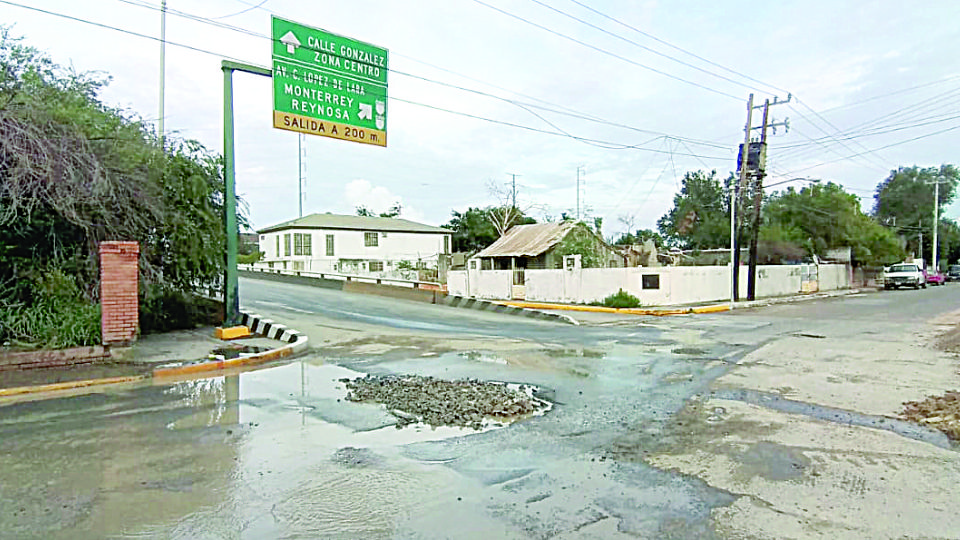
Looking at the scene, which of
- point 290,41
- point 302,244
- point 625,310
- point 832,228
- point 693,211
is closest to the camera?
point 290,41

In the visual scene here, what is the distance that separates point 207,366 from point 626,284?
20.4 metres

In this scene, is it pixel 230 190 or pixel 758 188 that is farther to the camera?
pixel 758 188

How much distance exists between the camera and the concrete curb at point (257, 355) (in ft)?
33.6

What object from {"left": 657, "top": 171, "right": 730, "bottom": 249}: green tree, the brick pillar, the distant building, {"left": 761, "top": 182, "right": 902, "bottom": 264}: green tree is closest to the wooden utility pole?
the distant building

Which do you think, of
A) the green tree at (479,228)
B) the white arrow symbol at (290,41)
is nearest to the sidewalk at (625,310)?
the white arrow symbol at (290,41)

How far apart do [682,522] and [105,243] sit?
10693 millimetres

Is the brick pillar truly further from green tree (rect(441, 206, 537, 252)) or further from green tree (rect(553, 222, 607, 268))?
green tree (rect(441, 206, 537, 252))

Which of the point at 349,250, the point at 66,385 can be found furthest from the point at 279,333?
the point at 349,250

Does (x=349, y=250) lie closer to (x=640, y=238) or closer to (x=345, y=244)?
(x=345, y=244)

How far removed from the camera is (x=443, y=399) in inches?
312

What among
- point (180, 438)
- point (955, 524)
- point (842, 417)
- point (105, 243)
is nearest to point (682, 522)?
point (955, 524)

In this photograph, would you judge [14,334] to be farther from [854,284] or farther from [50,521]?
[854,284]

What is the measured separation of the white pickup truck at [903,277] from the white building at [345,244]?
33.4m

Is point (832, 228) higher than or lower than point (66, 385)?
higher
